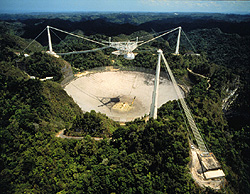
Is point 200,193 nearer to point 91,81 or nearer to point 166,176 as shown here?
point 166,176

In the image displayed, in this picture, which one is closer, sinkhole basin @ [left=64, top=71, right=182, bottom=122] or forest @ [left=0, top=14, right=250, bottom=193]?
forest @ [left=0, top=14, right=250, bottom=193]

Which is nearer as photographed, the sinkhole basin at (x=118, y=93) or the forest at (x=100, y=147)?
the forest at (x=100, y=147)

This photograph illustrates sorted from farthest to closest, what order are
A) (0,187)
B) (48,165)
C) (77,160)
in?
(77,160), (48,165), (0,187)

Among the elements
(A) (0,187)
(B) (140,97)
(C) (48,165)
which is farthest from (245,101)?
(A) (0,187)

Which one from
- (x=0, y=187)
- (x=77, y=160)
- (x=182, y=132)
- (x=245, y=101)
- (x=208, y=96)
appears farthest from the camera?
(x=245, y=101)

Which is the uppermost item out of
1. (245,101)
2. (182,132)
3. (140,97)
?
(182,132)

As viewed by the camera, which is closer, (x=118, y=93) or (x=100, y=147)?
(x=100, y=147)

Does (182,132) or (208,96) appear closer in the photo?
(182,132)

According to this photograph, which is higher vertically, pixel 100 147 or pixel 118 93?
pixel 100 147
